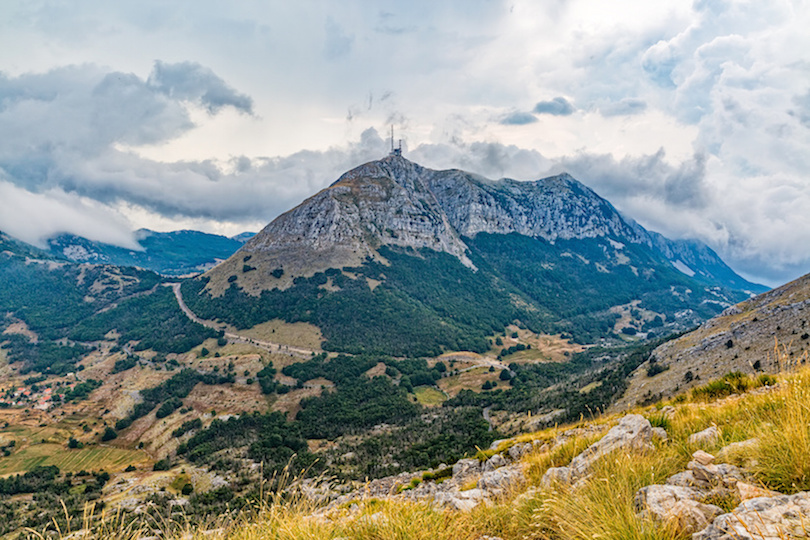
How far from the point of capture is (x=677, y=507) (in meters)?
3.88

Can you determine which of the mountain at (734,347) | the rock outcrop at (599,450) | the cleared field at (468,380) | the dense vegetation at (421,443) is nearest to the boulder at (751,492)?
the rock outcrop at (599,450)

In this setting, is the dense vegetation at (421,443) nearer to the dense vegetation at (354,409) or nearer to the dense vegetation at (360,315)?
the dense vegetation at (354,409)

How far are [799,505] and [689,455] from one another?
3559mm

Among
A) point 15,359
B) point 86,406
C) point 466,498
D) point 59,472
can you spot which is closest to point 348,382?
point 59,472

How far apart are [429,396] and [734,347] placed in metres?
73.7

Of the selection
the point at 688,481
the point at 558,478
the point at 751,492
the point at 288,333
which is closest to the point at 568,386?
the point at 558,478

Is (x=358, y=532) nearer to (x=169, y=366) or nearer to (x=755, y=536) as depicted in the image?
(x=755, y=536)

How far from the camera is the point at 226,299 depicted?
7082 inches

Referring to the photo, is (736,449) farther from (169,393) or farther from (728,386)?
(169,393)

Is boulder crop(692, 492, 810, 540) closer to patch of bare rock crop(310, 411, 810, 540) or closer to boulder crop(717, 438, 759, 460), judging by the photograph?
patch of bare rock crop(310, 411, 810, 540)

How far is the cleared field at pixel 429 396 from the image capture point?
99.8 m

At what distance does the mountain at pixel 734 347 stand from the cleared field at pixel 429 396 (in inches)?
2161

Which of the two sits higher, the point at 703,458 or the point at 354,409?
the point at 703,458

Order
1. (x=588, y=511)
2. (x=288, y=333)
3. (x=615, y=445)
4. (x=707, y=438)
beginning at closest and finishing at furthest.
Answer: (x=588, y=511) < (x=707, y=438) < (x=615, y=445) < (x=288, y=333)
